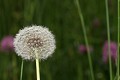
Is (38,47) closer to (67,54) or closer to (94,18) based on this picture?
(67,54)

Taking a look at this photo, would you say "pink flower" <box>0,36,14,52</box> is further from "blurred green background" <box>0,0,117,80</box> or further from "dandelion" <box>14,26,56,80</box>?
"dandelion" <box>14,26,56,80</box>

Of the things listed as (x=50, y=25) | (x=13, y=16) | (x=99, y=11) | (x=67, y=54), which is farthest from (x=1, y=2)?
(x=99, y=11)

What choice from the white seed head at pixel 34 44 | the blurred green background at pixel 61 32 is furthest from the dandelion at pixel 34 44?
the blurred green background at pixel 61 32

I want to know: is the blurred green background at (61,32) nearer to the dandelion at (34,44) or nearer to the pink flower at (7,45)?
the pink flower at (7,45)

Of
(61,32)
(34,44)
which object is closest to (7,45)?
(61,32)

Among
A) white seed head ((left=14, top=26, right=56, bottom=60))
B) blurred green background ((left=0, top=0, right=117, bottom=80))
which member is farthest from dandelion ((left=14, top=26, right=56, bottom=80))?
blurred green background ((left=0, top=0, right=117, bottom=80))

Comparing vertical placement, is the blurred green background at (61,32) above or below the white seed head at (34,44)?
above

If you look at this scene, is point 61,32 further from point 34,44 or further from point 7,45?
point 34,44
